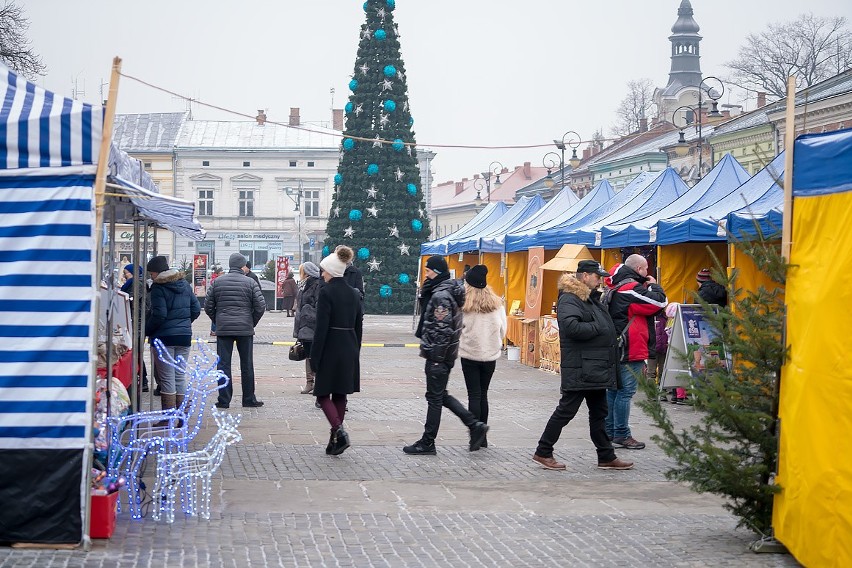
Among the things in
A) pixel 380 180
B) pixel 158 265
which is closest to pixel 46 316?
pixel 158 265

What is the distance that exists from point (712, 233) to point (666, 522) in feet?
26.8

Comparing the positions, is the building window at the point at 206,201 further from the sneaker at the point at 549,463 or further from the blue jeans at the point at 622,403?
the sneaker at the point at 549,463

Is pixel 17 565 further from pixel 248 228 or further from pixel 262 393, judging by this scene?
pixel 248 228

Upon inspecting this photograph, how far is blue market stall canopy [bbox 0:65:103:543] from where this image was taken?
722 cm

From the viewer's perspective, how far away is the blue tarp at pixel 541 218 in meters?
25.9

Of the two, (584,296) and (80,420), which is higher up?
(584,296)

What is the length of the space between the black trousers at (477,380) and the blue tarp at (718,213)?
4.80 meters

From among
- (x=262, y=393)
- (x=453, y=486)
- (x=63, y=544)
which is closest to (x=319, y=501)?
(x=453, y=486)

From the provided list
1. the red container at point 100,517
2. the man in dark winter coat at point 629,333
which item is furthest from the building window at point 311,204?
the red container at point 100,517

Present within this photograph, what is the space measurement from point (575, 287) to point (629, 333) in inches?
73.5

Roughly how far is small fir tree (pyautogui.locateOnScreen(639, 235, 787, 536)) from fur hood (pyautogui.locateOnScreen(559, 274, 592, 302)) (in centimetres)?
265

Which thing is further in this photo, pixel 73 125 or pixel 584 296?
pixel 584 296

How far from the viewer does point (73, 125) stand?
23.8 ft

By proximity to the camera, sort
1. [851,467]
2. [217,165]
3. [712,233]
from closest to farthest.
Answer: [851,467] → [712,233] → [217,165]
